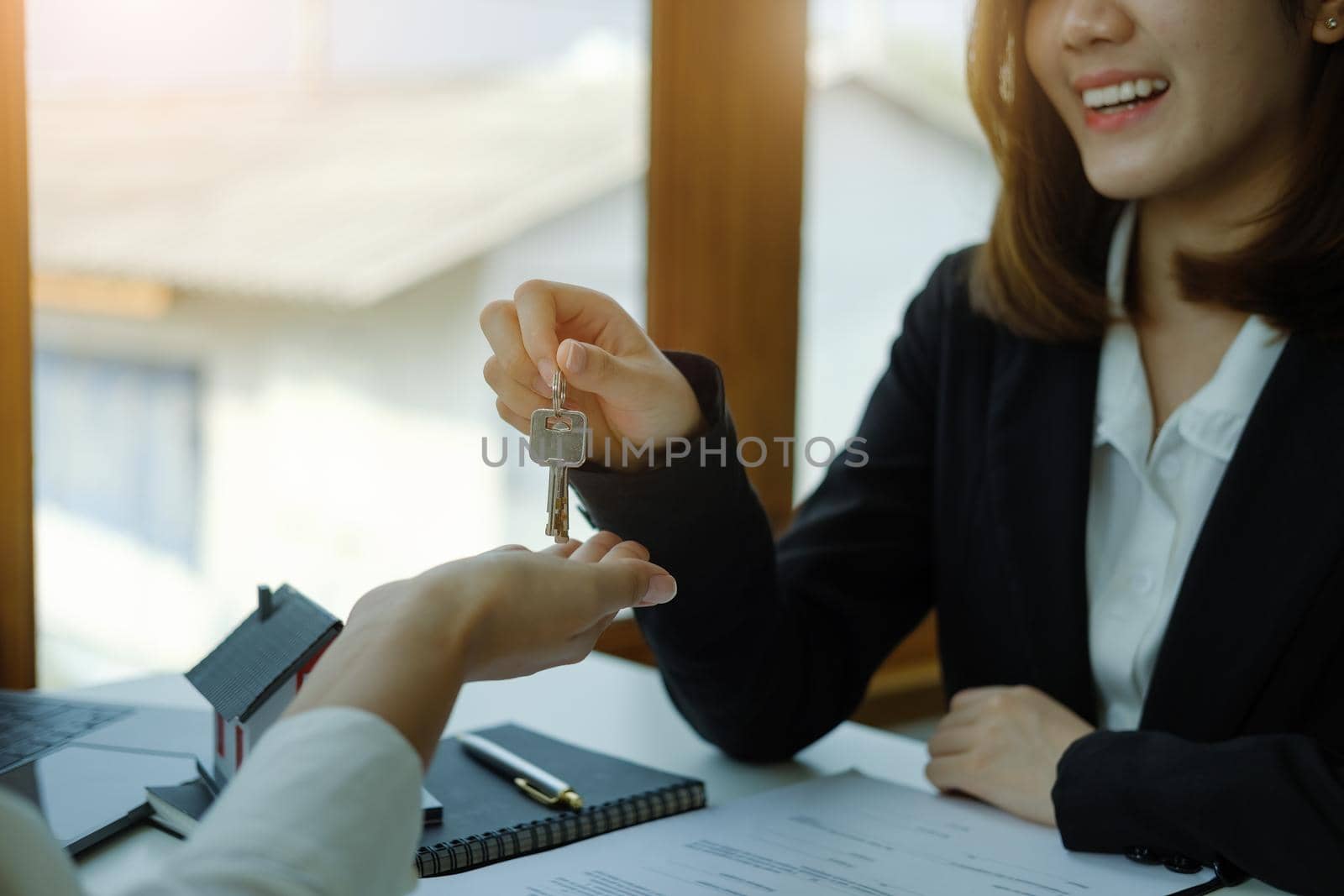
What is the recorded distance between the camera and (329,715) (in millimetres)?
529

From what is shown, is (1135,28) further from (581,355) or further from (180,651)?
(180,651)

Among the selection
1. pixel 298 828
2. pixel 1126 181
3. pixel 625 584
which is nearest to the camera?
pixel 298 828

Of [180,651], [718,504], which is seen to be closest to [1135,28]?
[718,504]

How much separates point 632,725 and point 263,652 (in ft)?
1.38

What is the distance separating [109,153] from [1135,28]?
106 centimetres

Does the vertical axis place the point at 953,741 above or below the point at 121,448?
below

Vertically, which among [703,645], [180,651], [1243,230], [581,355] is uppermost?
[1243,230]

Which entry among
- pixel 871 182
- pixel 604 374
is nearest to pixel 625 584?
pixel 604 374

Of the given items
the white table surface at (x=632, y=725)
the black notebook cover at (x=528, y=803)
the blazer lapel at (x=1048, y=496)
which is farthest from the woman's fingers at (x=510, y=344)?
the blazer lapel at (x=1048, y=496)

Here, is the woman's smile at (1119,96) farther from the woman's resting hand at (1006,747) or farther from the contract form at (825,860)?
the contract form at (825,860)

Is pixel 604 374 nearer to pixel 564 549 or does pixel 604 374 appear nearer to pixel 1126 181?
pixel 564 549

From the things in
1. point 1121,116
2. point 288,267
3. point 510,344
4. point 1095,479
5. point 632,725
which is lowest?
point 632,725

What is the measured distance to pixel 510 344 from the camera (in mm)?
857

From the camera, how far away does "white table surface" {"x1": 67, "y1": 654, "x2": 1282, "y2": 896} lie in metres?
1.05
